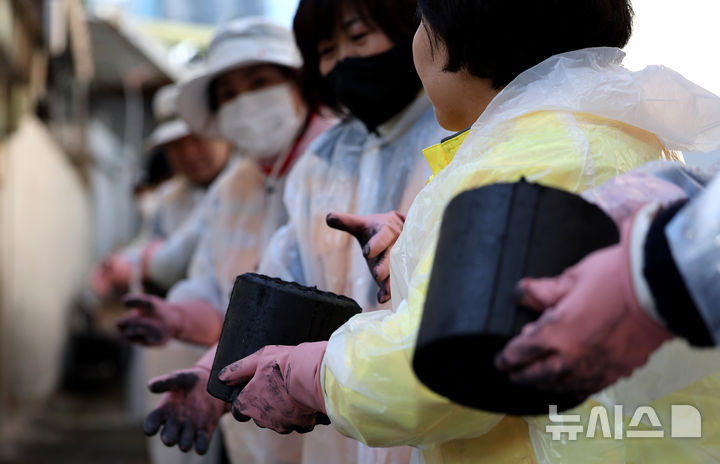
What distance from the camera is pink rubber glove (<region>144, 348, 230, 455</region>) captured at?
4.84ft

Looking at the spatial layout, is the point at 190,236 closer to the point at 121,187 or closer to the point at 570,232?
the point at 570,232

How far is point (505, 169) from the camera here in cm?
88

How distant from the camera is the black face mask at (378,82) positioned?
1.73 m

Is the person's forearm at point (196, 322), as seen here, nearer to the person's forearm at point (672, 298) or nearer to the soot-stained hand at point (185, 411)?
the soot-stained hand at point (185, 411)

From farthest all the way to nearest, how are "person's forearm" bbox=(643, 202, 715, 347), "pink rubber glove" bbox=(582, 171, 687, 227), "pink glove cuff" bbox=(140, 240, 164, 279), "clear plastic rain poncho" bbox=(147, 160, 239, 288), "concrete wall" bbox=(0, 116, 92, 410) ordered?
"concrete wall" bbox=(0, 116, 92, 410) < "pink glove cuff" bbox=(140, 240, 164, 279) < "clear plastic rain poncho" bbox=(147, 160, 239, 288) < "pink rubber glove" bbox=(582, 171, 687, 227) < "person's forearm" bbox=(643, 202, 715, 347)

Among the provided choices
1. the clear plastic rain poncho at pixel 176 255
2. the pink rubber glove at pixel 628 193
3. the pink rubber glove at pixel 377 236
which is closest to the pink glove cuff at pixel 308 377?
the pink rubber glove at pixel 377 236

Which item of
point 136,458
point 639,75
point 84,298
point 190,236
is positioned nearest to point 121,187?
point 84,298

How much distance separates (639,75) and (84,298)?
33.9 feet

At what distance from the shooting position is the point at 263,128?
2605 millimetres

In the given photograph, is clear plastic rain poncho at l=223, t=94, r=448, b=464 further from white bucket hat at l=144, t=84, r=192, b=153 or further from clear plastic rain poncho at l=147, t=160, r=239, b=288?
white bucket hat at l=144, t=84, r=192, b=153

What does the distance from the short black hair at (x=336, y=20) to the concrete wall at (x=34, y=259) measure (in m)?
3.64


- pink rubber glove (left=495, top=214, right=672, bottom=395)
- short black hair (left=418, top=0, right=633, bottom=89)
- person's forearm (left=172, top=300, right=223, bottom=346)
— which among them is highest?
short black hair (left=418, top=0, right=633, bottom=89)
